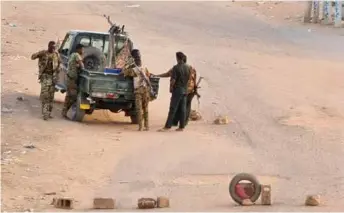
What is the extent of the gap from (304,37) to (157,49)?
22.7ft

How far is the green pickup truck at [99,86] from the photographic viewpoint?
646 inches

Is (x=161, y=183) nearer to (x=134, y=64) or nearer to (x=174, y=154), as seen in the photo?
(x=174, y=154)

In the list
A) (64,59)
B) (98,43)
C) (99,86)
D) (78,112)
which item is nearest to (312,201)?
(99,86)

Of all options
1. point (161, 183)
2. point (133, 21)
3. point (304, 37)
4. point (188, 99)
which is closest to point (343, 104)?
point (188, 99)

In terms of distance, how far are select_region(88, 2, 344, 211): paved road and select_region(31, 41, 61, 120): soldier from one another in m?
2.15

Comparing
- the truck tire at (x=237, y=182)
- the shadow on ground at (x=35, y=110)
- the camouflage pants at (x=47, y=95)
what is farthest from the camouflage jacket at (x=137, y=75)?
the truck tire at (x=237, y=182)

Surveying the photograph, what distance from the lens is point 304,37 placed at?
32781 millimetres

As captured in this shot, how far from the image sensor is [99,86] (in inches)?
647

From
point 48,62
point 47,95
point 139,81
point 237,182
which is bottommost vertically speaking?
point 237,182

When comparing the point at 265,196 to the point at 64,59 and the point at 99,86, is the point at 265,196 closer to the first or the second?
the point at 99,86

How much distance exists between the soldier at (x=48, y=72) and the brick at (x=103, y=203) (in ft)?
20.2

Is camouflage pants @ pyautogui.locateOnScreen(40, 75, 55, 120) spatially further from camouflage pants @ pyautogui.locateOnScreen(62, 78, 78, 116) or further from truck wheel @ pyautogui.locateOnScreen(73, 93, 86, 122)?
truck wheel @ pyautogui.locateOnScreen(73, 93, 86, 122)

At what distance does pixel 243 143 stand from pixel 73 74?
3690 mm

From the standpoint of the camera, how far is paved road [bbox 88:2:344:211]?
11.9 metres
